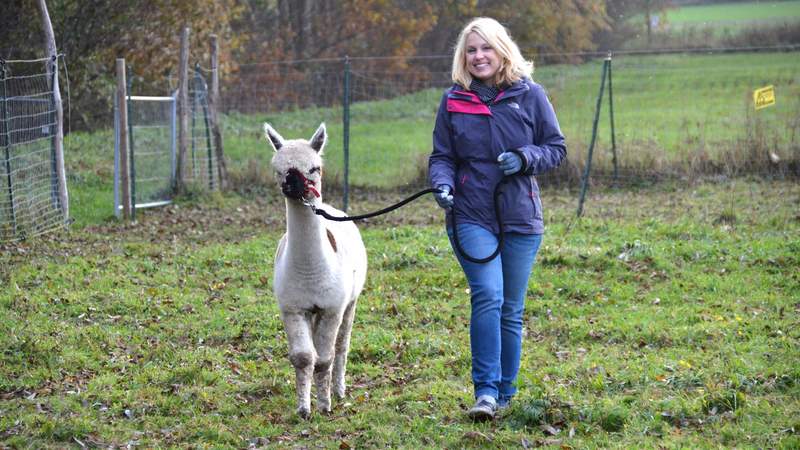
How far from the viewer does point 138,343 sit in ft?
23.1

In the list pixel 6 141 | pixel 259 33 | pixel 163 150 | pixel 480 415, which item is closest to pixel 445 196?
pixel 480 415

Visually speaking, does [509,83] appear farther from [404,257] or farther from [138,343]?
[404,257]

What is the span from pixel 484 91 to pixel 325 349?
1.75 meters

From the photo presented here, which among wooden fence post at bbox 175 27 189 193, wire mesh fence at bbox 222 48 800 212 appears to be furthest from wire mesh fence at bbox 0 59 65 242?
wire mesh fence at bbox 222 48 800 212

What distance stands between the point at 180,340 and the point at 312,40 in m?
24.9

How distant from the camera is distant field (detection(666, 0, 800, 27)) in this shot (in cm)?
2132

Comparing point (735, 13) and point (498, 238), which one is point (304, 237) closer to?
point (498, 238)

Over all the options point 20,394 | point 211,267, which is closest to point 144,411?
point 20,394

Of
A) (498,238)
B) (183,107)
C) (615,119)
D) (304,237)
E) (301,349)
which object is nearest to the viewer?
(498,238)

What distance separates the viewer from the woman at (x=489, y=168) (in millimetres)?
4848

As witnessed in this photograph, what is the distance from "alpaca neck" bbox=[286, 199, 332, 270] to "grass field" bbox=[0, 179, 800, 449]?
0.95 metres

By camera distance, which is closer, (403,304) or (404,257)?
(403,304)

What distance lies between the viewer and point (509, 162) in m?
4.70

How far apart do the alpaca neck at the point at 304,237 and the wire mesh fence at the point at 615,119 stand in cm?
737
